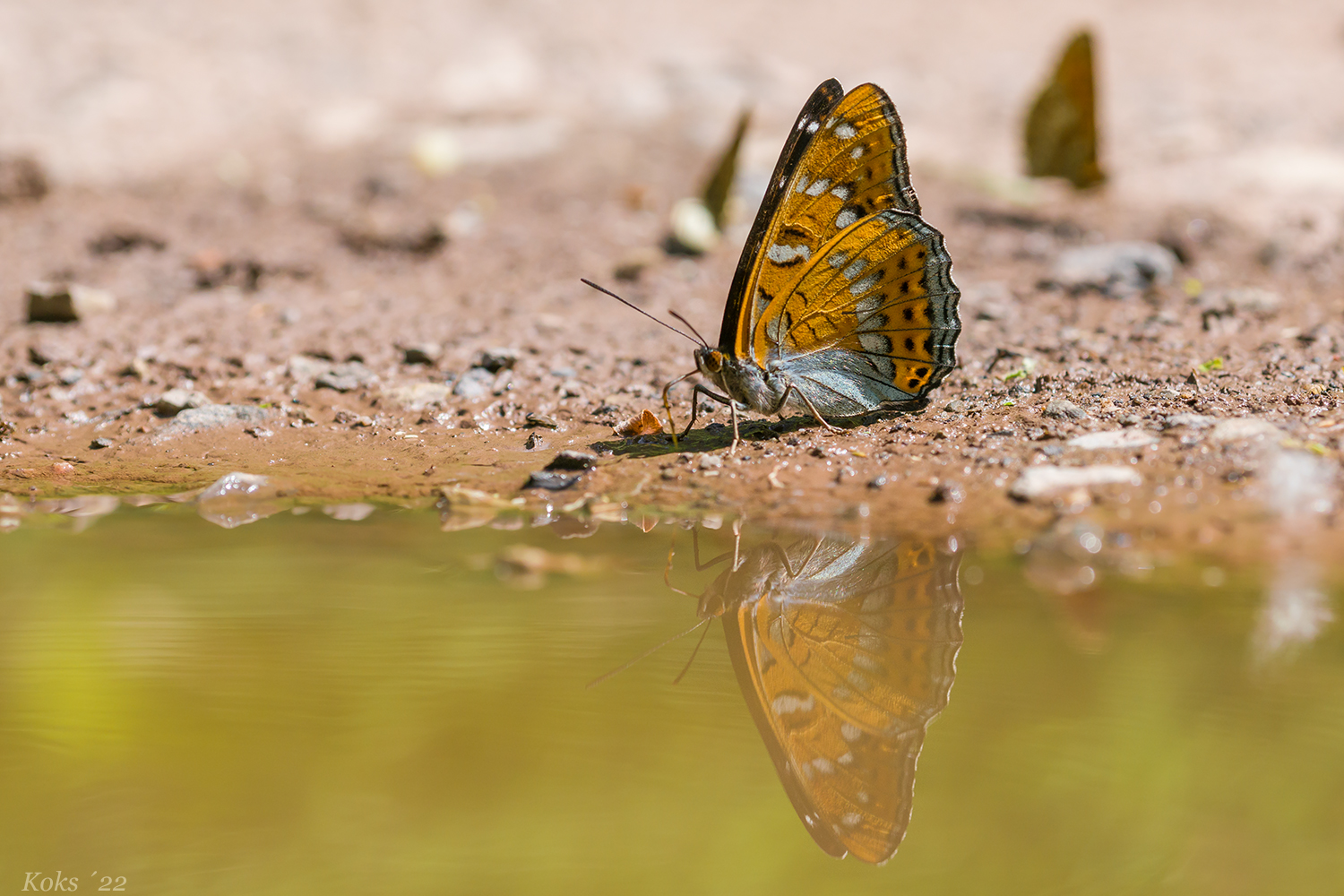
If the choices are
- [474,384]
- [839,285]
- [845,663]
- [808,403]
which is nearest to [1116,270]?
[839,285]

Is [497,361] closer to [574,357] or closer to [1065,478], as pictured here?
[574,357]

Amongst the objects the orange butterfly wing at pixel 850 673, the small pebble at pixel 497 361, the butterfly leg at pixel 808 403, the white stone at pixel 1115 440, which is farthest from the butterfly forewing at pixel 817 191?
the small pebble at pixel 497 361

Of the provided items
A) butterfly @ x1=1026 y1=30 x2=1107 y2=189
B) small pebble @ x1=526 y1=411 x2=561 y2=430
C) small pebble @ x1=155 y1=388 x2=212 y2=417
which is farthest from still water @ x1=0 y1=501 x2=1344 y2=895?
butterfly @ x1=1026 y1=30 x2=1107 y2=189

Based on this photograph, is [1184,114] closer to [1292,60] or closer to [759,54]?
[1292,60]

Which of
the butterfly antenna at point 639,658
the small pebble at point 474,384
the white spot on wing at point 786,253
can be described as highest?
the white spot on wing at point 786,253

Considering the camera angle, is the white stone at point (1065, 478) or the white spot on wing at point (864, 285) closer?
the white stone at point (1065, 478)

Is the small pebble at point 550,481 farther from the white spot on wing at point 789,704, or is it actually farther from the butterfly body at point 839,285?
the white spot on wing at point 789,704
